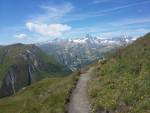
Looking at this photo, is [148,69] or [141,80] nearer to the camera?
[141,80]

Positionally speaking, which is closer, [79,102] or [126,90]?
[126,90]

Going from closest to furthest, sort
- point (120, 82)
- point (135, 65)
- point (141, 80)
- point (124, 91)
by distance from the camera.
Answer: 1. point (124, 91)
2. point (141, 80)
3. point (120, 82)
4. point (135, 65)

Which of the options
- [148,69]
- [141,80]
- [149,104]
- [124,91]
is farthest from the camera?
[148,69]

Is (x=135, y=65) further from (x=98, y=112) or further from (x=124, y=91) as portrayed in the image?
(x=98, y=112)

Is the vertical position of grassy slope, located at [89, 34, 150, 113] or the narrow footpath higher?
grassy slope, located at [89, 34, 150, 113]

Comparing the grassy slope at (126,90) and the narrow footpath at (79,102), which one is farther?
the narrow footpath at (79,102)

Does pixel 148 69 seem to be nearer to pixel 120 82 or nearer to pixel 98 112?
pixel 120 82

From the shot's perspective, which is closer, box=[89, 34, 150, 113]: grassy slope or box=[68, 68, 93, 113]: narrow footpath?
box=[89, 34, 150, 113]: grassy slope

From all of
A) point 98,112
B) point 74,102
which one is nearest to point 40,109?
point 74,102

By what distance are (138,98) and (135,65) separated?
1445 centimetres

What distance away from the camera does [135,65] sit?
37.6 meters

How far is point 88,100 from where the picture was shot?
29.5 m

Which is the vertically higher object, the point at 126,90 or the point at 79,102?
the point at 126,90

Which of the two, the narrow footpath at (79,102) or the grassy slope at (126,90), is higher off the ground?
the grassy slope at (126,90)
